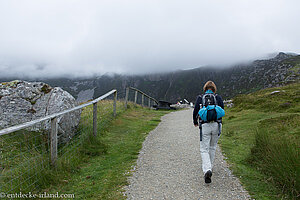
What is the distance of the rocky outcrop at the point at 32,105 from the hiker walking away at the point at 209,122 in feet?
14.6

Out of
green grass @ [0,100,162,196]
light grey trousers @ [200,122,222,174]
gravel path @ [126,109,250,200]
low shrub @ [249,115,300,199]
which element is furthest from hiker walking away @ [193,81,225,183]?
green grass @ [0,100,162,196]

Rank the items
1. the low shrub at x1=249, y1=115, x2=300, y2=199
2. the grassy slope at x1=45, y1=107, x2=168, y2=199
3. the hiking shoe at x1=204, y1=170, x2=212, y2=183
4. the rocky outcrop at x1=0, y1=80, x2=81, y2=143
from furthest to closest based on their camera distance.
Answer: the rocky outcrop at x1=0, y1=80, x2=81, y2=143 → the hiking shoe at x1=204, y1=170, x2=212, y2=183 → the grassy slope at x1=45, y1=107, x2=168, y2=199 → the low shrub at x1=249, y1=115, x2=300, y2=199

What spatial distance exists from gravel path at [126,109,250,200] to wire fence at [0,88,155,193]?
169cm

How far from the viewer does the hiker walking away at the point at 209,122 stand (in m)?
4.47

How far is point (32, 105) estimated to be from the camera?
24.3 ft

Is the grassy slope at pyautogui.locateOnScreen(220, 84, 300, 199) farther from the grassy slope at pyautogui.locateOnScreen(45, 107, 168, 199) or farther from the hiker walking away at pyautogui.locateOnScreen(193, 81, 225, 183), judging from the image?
the grassy slope at pyautogui.locateOnScreen(45, 107, 168, 199)

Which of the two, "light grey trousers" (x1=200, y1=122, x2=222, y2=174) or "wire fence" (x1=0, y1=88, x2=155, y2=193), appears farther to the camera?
"light grey trousers" (x1=200, y1=122, x2=222, y2=174)

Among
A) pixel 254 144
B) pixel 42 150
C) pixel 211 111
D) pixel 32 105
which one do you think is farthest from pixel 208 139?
pixel 32 105

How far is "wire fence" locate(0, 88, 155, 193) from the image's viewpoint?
13.8 feet

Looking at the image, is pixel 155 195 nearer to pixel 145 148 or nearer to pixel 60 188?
pixel 60 188

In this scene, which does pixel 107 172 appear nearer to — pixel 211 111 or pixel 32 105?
pixel 211 111

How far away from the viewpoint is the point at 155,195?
3969 millimetres

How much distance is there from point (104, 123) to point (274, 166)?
6.63 meters

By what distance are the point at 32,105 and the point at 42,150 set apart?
3085 millimetres
